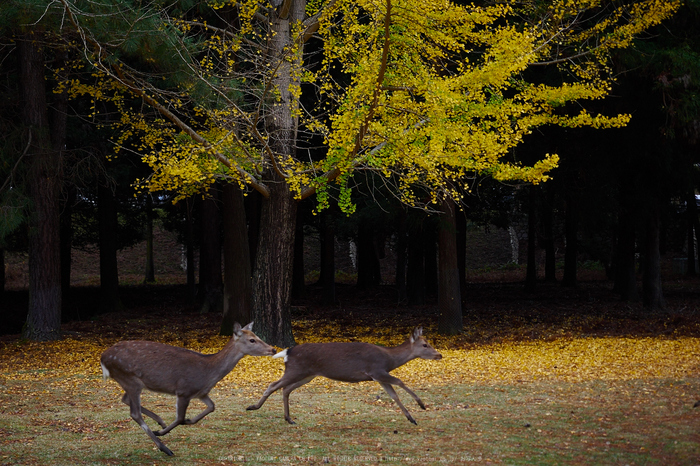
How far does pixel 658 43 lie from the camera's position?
16.2 m

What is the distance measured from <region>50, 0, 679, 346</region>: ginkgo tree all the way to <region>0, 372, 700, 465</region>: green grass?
383 centimetres

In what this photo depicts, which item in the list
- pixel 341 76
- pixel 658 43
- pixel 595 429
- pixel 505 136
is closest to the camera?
pixel 595 429

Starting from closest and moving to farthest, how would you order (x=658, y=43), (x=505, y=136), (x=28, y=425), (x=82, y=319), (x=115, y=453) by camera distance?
(x=115, y=453) → (x=28, y=425) → (x=505, y=136) → (x=658, y=43) → (x=82, y=319)

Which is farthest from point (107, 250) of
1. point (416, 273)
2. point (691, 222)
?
point (691, 222)

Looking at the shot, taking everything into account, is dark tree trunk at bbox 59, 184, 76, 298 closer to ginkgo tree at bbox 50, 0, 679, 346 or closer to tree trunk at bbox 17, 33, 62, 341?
tree trunk at bbox 17, 33, 62, 341

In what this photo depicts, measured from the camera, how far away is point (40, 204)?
15070mm

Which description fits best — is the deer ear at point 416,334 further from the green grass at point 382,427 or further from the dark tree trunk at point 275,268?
the dark tree trunk at point 275,268

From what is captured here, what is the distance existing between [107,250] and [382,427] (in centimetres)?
1731

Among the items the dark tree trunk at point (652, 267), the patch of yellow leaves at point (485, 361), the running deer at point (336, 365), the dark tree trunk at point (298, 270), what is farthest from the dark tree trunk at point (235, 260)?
the dark tree trunk at point (298, 270)

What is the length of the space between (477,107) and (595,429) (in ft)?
23.4

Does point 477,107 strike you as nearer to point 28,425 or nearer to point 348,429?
point 348,429

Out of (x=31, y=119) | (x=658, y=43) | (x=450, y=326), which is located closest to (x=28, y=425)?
Result: (x=31, y=119)

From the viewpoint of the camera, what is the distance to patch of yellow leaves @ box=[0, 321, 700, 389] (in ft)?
35.3

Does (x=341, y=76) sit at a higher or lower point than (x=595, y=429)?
higher
